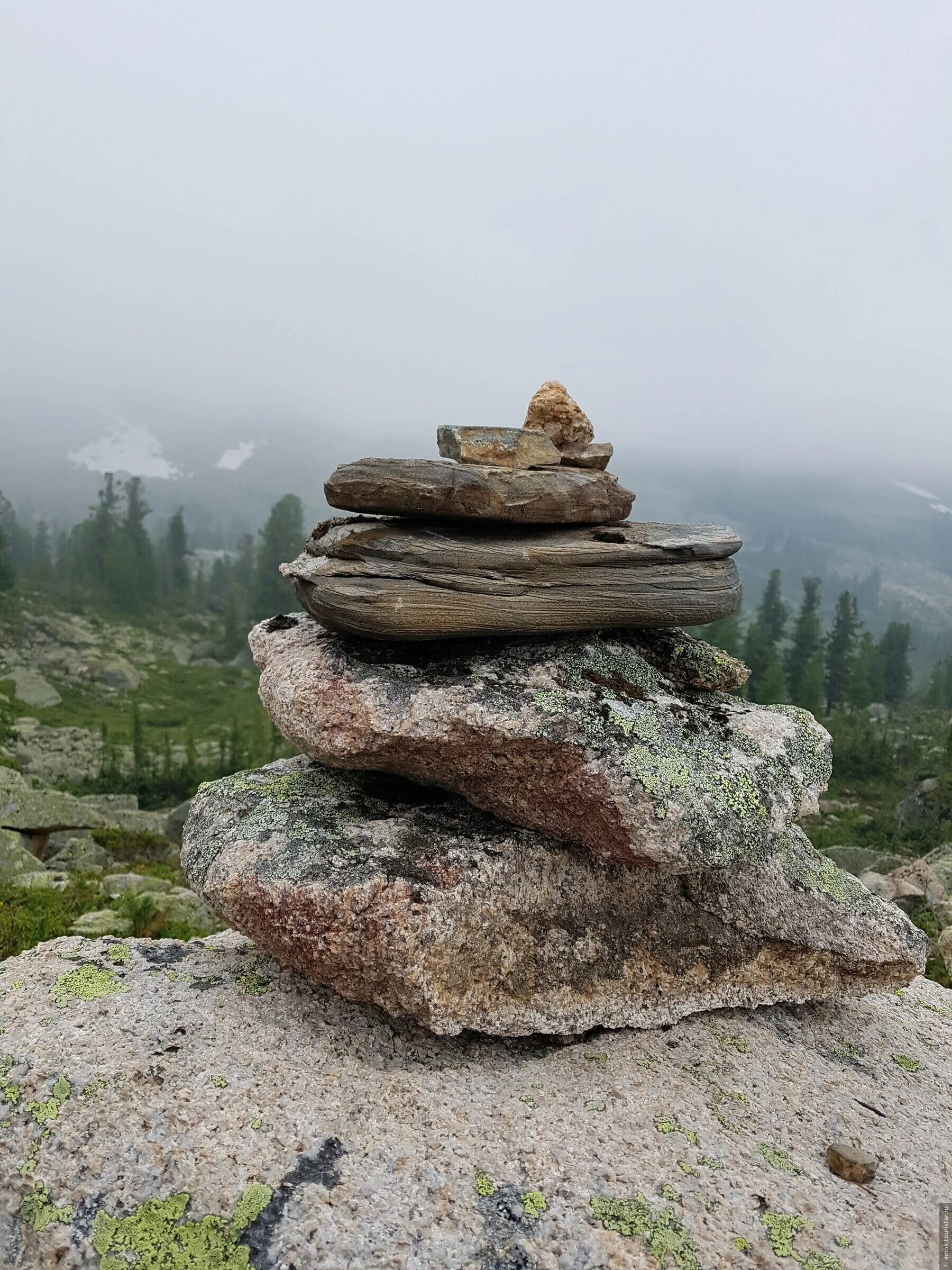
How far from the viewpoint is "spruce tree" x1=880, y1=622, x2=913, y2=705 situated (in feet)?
367

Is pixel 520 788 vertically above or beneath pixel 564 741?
beneath

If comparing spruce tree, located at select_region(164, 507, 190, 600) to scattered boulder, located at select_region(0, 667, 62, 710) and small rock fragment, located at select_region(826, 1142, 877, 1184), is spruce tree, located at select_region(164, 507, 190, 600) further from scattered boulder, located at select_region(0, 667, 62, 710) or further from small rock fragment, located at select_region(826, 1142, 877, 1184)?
small rock fragment, located at select_region(826, 1142, 877, 1184)

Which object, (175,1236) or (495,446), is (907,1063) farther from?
(495,446)

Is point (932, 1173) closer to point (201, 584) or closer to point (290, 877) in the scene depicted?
point (290, 877)

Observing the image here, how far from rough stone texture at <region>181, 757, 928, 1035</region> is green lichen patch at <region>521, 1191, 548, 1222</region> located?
2108 millimetres

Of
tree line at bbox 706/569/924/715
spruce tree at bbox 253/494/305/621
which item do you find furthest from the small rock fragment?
spruce tree at bbox 253/494/305/621

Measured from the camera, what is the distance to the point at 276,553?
136125 millimetres

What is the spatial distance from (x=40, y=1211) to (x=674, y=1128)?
5.93 meters

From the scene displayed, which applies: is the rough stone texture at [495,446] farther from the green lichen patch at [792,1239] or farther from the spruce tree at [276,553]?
the spruce tree at [276,553]

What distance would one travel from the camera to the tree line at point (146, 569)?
13375 centimetres

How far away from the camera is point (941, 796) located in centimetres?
4591

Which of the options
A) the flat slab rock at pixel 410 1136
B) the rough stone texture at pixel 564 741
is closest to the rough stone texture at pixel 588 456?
the rough stone texture at pixel 564 741

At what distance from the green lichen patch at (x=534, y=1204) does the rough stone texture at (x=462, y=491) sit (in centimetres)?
716

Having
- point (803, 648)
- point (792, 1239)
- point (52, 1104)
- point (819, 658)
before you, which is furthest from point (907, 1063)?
point (803, 648)
